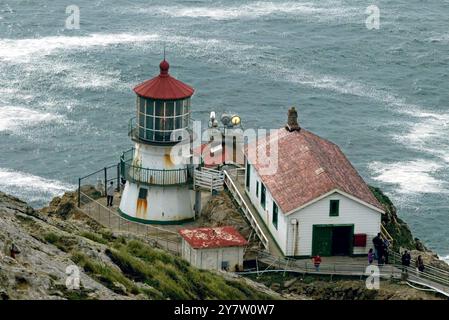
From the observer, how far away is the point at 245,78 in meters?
118

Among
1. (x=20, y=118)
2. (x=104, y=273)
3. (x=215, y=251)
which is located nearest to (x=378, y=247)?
(x=215, y=251)

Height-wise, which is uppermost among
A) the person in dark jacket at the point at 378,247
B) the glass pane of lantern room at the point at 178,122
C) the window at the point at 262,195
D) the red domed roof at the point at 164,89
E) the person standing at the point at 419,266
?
the red domed roof at the point at 164,89

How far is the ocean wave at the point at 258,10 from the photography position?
5536 inches

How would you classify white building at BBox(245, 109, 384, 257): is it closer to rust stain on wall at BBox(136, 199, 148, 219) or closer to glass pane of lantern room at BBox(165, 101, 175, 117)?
glass pane of lantern room at BBox(165, 101, 175, 117)

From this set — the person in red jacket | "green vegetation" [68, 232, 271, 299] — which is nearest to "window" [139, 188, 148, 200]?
the person in red jacket

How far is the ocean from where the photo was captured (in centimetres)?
9588

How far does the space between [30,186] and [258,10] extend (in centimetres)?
5867

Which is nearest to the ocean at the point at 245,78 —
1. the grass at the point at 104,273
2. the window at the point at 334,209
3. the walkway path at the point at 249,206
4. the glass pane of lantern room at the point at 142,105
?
the walkway path at the point at 249,206

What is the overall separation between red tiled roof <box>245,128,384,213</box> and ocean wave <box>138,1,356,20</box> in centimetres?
7904

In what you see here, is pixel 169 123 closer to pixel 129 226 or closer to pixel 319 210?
pixel 129 226

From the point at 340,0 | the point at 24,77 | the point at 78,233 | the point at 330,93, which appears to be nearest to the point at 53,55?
the point at 24,77

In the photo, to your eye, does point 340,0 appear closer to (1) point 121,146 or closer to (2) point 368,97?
(2) point 368,97

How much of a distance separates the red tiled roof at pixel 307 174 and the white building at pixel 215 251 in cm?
264

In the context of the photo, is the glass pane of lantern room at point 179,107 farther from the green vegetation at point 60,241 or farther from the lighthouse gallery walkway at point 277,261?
the green vegetation at point 60,241
